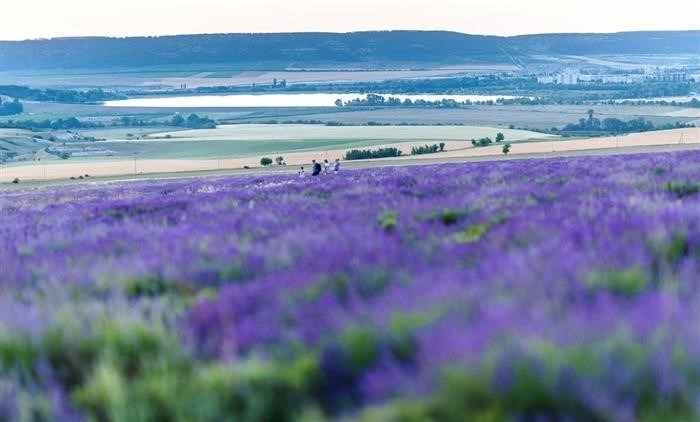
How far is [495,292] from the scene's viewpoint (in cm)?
433

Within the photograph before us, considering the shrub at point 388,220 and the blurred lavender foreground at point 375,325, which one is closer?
the blurred lavender foreground at point 375,325

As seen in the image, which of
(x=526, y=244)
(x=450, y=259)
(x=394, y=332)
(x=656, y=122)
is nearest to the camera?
(x=394, y=332)

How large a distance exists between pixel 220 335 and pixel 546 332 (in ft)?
5.85

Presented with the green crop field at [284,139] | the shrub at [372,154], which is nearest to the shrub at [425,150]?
the shrub at [372,154]

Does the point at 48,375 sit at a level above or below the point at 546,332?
below

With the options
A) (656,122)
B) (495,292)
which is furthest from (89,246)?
(656,122)

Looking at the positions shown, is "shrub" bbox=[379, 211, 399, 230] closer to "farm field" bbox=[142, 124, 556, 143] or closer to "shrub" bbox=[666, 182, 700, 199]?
"shrub" bbox=[666, 182, 700, 199]

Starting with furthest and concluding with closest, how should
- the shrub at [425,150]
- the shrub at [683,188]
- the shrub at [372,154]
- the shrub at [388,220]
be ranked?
the shrub at [425,150]
the shrub at [372,154]
the shrub at [683,188]
the shrub at [388,220]

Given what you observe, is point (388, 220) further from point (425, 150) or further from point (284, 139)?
point (284, 139)

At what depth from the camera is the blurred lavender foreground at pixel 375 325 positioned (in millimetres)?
3127

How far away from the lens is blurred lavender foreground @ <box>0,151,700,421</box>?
10.3 feet

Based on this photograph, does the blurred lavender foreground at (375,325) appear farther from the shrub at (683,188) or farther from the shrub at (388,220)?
the shrub at (683,188)

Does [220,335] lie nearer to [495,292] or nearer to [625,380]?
[495,292]

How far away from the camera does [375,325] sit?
3904 millimetres
